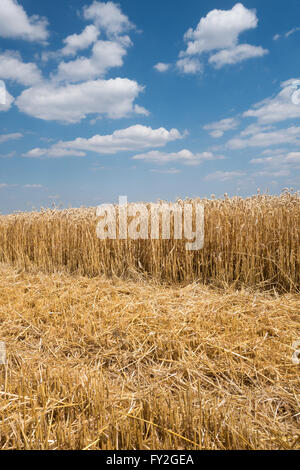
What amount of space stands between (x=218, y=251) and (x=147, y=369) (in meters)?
2.57

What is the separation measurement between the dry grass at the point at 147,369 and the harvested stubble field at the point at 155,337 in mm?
10

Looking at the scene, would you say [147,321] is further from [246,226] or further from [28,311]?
[246,226]

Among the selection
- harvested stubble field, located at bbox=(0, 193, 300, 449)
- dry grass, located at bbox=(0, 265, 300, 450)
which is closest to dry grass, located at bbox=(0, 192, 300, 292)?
harvested stubble field, located at bbox=(0, 193, 300, 449)

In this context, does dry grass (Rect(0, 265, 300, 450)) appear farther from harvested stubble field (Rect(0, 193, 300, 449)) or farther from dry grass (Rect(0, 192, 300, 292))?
dry grass (Rect(0, 192, 300, 292))

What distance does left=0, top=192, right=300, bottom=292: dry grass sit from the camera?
4.34 m

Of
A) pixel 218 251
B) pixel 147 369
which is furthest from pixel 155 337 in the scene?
pixel 218 251

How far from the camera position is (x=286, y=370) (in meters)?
2.31

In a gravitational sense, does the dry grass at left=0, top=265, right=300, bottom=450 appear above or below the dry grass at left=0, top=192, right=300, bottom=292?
below

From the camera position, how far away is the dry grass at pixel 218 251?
4344 mm

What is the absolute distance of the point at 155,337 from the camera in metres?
2.76

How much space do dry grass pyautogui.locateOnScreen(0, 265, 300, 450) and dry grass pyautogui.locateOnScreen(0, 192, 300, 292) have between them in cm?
42

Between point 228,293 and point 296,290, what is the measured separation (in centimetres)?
92

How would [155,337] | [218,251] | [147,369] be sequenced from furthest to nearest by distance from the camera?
[218,251]
[155,337]
[147,369]

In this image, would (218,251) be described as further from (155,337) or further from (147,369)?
(147,369)
